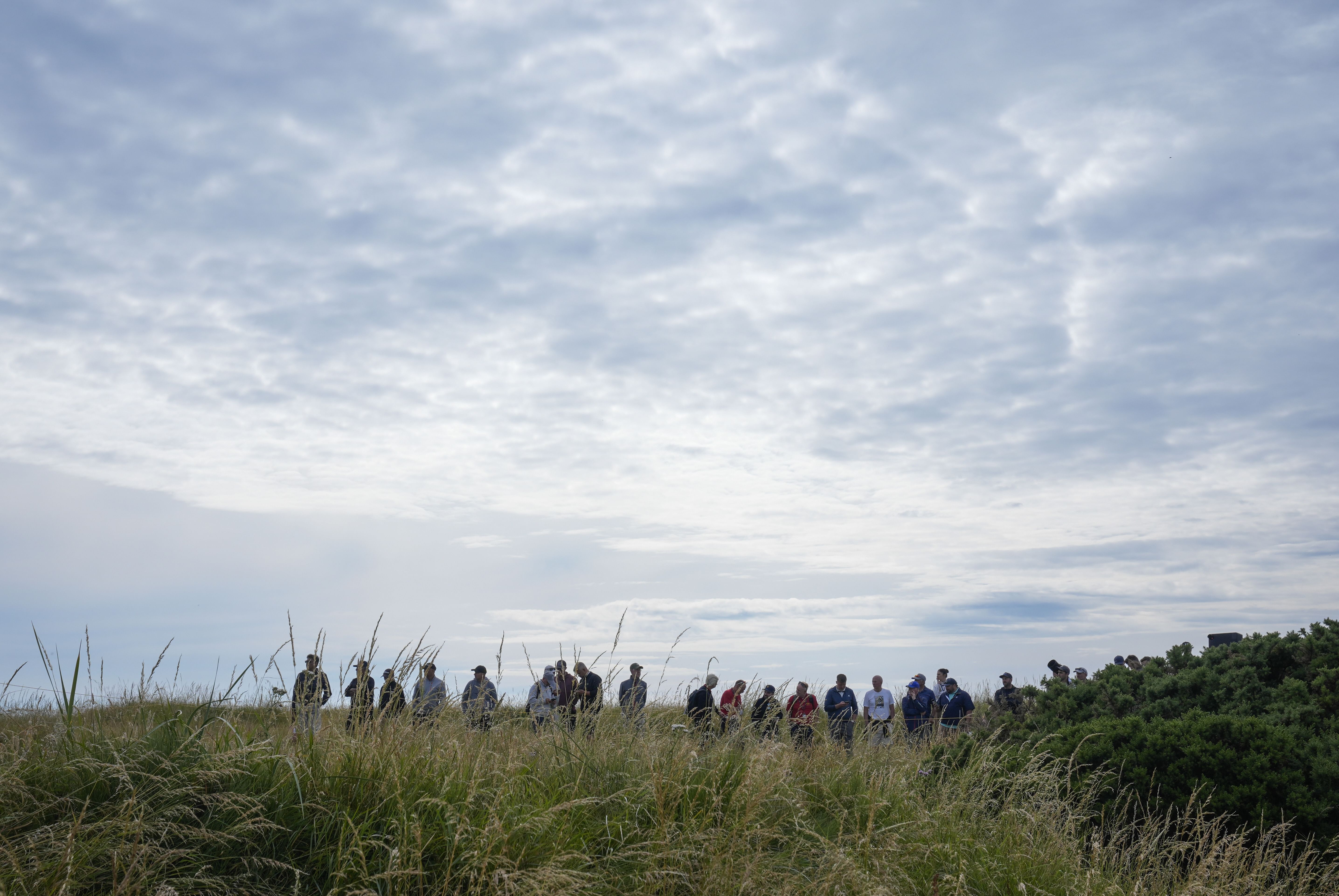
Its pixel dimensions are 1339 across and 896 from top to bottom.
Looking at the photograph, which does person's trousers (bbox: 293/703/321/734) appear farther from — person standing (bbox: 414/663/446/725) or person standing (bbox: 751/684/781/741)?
person standing (bbox: 751/684/781/741)

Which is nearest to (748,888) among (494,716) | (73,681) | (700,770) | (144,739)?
(700,770)

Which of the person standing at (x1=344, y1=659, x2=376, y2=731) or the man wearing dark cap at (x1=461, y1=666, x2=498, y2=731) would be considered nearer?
the person standing at (x1=344, y1=659, x2=376, y2=731)

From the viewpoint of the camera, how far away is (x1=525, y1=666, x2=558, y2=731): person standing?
290 inches

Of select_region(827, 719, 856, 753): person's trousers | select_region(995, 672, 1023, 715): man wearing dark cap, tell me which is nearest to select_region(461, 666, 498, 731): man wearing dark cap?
select_region(827, 719, 856, 753): person's trousers

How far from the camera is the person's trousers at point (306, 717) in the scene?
536 centimetres

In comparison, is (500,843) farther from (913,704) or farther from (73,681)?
(913,704)

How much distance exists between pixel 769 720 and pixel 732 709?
0.97 meters

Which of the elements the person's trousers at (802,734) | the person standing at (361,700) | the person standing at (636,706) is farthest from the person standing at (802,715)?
the person standing at (361,700)

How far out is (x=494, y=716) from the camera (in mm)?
7016

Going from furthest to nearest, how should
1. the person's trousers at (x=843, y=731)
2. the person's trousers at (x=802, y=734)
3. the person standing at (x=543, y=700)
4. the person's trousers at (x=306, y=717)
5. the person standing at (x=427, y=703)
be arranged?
1. the person's trousers at (x=843, y=731)
2. the person's trousers at (x=802, y=734)
3. the person standing at (x=543, y=700)
4. the person standing at (x=427, y=703)
5. the person's trousers at (x=306, y=717)

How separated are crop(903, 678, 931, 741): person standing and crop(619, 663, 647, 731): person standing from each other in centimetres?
524

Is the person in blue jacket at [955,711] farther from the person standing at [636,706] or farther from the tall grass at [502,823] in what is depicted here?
the tall grass at [502,823]

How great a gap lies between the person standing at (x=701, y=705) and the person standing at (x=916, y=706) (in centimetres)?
367

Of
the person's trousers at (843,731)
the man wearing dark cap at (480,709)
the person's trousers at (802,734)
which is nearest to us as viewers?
the man wearing dark cap at (480,709)
